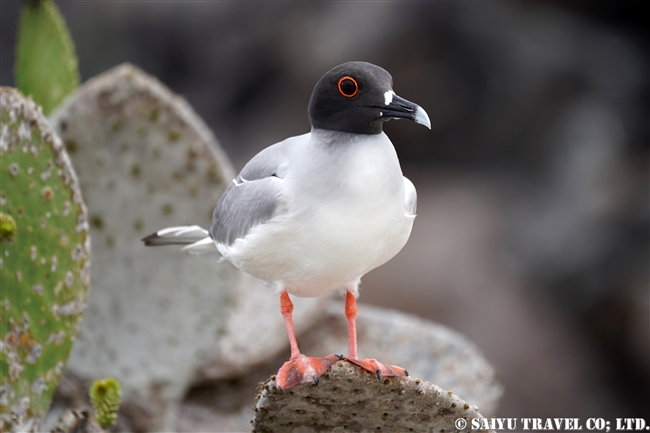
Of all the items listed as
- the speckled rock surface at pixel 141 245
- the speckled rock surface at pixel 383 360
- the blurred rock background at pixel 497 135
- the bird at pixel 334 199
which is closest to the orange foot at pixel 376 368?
the bird at pixel 334 199

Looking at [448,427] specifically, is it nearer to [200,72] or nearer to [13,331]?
[13,331]

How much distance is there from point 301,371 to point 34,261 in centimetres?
70

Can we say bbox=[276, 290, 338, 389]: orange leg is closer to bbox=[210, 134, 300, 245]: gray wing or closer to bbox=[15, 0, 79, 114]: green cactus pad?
bbox=[210, 134, 300, 245]: gray wing

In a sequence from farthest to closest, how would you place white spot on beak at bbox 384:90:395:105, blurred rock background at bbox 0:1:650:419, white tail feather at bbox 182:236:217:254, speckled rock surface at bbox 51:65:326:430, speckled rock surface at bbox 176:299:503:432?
blurred rock background at bbox 0:1:650:419 < speckled rock surface at bbox 176:299:503:432 < speckled rock surface at bbox 51:65:326:430 < white tail feather at bbox 182:236:217:254 < white spot on beak at bbox 384:90:395:105

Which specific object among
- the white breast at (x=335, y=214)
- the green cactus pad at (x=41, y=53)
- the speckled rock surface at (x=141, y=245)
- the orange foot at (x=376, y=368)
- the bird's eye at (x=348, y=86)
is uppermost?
the green cactus pad at (x=41, y=53)

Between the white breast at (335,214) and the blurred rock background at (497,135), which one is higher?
the blurred rock background at (497,135)

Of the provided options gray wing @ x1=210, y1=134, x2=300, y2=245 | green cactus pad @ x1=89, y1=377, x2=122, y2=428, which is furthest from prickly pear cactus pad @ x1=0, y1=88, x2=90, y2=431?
gray wing @ x1=210, y1=134, x2=300, y2=245

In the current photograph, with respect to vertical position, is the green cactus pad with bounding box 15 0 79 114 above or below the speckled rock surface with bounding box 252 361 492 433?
above

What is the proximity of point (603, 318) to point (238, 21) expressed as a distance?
8.85 feet

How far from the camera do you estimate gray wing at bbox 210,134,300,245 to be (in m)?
1.18

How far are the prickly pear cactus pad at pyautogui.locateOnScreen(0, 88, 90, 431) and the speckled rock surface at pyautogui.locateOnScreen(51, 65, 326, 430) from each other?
46cm

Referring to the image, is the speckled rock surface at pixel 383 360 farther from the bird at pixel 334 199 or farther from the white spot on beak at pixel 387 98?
the white spot on beak at pixel 387 98

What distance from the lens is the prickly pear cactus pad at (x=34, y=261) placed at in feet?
4.92

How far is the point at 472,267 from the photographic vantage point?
4.31 m
